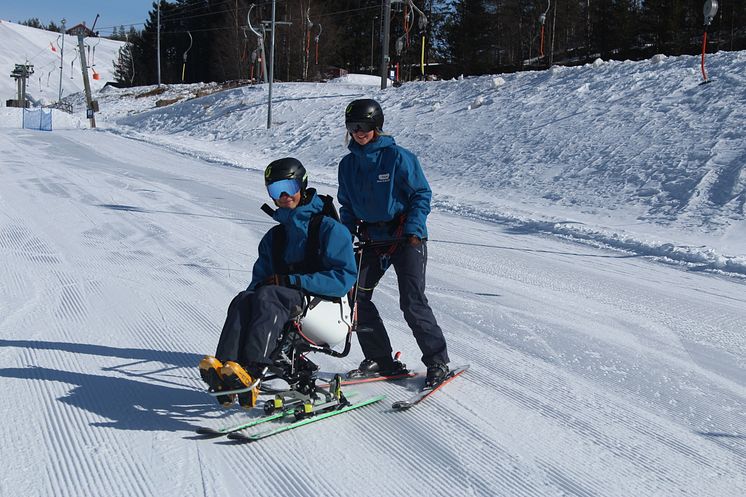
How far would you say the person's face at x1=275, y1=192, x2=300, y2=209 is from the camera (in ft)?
12.7

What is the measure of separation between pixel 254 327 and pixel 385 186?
1279 mm

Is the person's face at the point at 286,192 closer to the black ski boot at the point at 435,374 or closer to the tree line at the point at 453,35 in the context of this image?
the black ski boot at the point at 435,374

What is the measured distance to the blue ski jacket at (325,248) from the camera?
385cm

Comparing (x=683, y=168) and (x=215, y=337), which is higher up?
(x=683, y=168)

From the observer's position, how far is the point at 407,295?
14.3 ft

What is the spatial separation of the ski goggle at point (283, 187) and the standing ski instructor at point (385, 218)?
1.79 feet

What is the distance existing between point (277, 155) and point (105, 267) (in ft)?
54.9

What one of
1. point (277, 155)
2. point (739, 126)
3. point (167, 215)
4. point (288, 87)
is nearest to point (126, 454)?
point (167, 215)

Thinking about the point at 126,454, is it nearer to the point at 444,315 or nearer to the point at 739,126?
the point at 444,315

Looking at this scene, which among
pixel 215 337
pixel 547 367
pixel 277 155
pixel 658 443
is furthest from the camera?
pixel 277 155

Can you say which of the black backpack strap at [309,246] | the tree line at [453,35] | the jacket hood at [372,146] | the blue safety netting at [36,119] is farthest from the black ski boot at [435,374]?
the blue safety netting at [36,119]

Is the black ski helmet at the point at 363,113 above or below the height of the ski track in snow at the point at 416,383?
above

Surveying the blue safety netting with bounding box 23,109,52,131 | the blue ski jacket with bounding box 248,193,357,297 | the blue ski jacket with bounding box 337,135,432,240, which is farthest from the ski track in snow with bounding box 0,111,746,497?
the blue safety netting with bounding box 23,109,52,131

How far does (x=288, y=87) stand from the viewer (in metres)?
33.4
